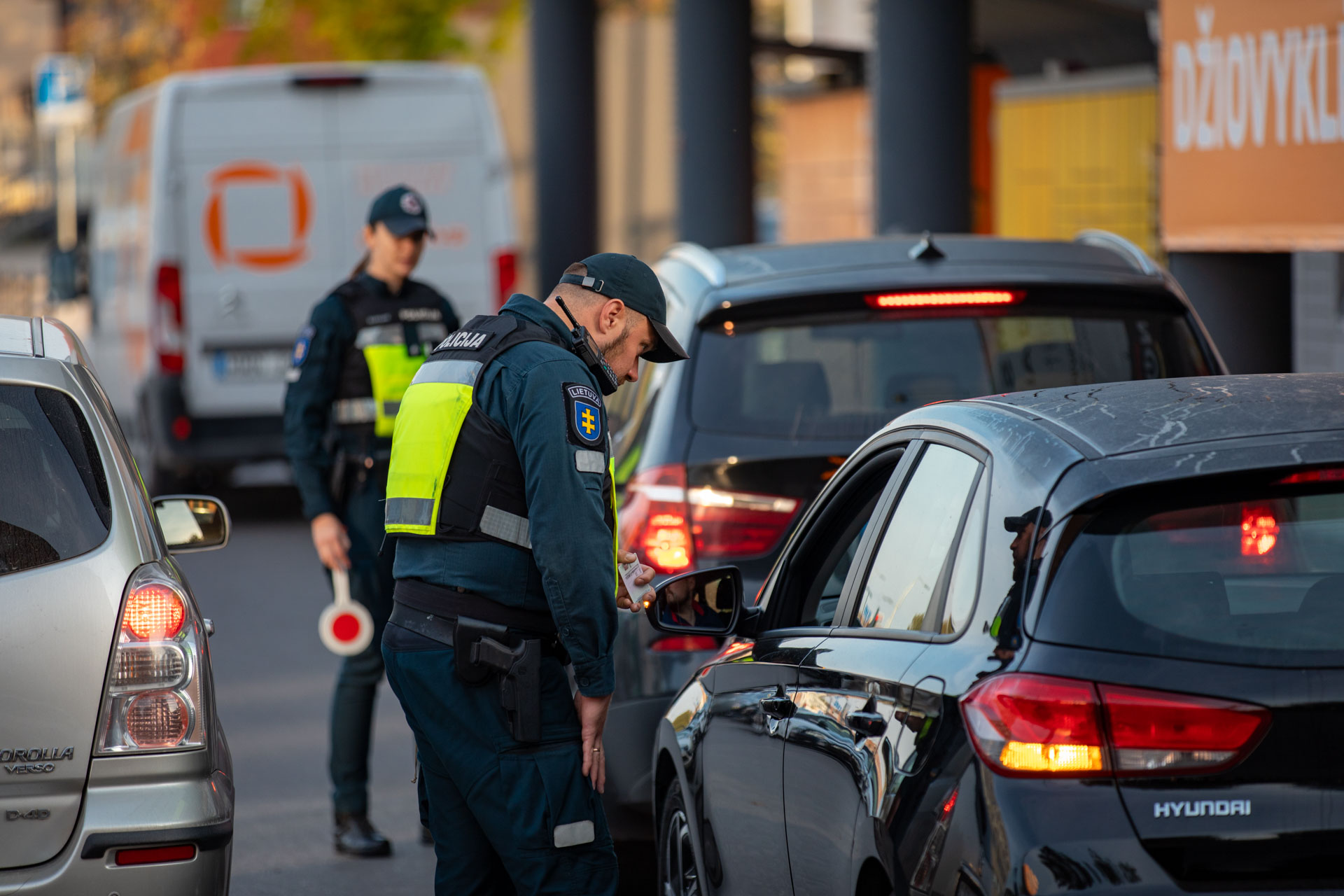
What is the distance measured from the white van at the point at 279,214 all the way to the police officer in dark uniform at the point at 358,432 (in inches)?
280

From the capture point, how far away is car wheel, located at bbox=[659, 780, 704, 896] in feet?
14.9

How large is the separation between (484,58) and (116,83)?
13088mm

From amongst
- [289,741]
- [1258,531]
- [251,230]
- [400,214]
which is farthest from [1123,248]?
[251,230]

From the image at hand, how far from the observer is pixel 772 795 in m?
3.78

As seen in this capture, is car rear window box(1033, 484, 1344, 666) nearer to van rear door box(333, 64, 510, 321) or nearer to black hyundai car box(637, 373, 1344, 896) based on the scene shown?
black hyundai car box(637, 373, 1344, 896)

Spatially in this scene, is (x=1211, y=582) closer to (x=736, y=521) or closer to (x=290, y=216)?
(x=736, y=521)

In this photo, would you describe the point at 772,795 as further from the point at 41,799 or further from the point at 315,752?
the point at 315,752

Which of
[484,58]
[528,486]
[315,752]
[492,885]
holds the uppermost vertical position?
[484,58]

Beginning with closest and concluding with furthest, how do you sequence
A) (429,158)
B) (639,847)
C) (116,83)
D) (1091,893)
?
(1091,893) → (639,847) → (429,158) → (116,83)

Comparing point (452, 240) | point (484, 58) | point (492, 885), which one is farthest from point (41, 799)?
point (484, 58)

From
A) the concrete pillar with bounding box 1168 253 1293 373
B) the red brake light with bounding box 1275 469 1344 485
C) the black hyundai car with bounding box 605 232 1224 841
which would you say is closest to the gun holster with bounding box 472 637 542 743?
the black hyundai car with bounding box 605 232 1224 841

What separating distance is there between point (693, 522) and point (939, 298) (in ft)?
2.92

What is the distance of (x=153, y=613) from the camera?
4055 millimetres

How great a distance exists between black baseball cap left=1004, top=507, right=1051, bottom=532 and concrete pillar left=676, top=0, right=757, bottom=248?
39.4 feet
